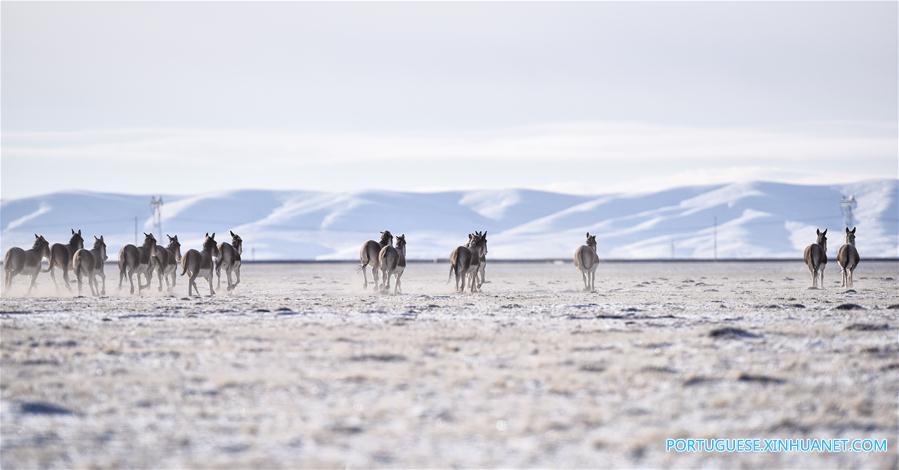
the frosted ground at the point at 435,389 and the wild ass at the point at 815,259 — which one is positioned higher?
the wild ass at the point at 815,259

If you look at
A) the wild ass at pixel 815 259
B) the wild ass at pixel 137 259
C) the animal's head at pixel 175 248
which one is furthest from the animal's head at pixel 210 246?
the wild ass at pixel 815 259

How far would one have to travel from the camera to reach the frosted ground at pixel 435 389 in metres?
12.3

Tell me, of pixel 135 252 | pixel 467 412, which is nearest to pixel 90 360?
pixel 467 412

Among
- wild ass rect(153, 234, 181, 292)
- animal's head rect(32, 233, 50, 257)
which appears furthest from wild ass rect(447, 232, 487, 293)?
animal's head rect(32, 233, 50, 257)

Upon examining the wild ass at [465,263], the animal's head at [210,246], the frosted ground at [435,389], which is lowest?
the frosted ground at [435,389]

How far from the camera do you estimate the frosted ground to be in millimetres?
12281

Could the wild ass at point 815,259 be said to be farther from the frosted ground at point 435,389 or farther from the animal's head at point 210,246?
the animal's head at point 210,246

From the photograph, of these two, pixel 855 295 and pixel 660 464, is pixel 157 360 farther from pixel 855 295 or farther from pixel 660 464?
pixel 855 295

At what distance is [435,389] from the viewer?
15852mm

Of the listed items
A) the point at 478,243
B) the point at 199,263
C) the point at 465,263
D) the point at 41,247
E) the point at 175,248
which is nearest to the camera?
the point at 199,263

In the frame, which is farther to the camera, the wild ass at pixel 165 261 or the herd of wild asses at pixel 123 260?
the wild ass at pixel 165 261

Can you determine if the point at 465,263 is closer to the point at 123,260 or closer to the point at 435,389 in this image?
the point at 123,260

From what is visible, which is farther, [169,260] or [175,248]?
[175,248]

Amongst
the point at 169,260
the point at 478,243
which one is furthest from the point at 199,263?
the point at 478,243
